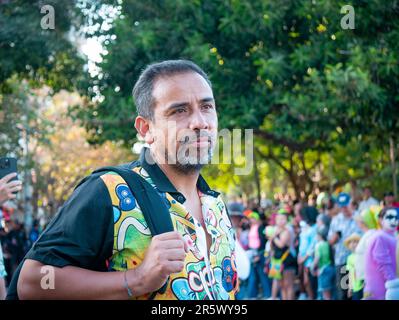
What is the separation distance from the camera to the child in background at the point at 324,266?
12.5 metres

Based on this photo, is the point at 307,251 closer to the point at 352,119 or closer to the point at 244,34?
the point at 352,119

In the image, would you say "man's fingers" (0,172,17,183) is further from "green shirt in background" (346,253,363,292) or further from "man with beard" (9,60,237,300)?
"green shirt in background" (346,253,363,292)

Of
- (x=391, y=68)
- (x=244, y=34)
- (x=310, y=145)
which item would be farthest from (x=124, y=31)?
(x=310, y=145)

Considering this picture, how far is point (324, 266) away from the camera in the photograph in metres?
12.6

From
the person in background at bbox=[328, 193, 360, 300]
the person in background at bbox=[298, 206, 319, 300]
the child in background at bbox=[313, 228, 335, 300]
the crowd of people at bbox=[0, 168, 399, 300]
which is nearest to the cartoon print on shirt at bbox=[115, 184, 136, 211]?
the crowd of people at bbox=[0, 168, 399, 300]

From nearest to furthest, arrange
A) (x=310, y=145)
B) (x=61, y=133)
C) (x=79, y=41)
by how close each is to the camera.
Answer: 1. (x=79, y=41)
2. (x=310, y=145)
3. (x=61, y=133)

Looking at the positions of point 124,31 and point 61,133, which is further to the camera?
point 61,133

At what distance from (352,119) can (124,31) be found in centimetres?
452

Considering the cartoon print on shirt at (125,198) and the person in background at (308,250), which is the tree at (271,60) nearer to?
the person in background at (308,250)

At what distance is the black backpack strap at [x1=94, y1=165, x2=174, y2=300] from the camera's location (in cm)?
268

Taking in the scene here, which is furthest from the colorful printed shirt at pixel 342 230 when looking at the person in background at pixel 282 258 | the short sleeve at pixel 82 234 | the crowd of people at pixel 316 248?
the short sleeve at pixel 82 234

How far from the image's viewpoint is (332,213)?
44.9 ft

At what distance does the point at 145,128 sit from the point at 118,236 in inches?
22.7

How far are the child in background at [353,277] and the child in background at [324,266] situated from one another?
1355 mm
